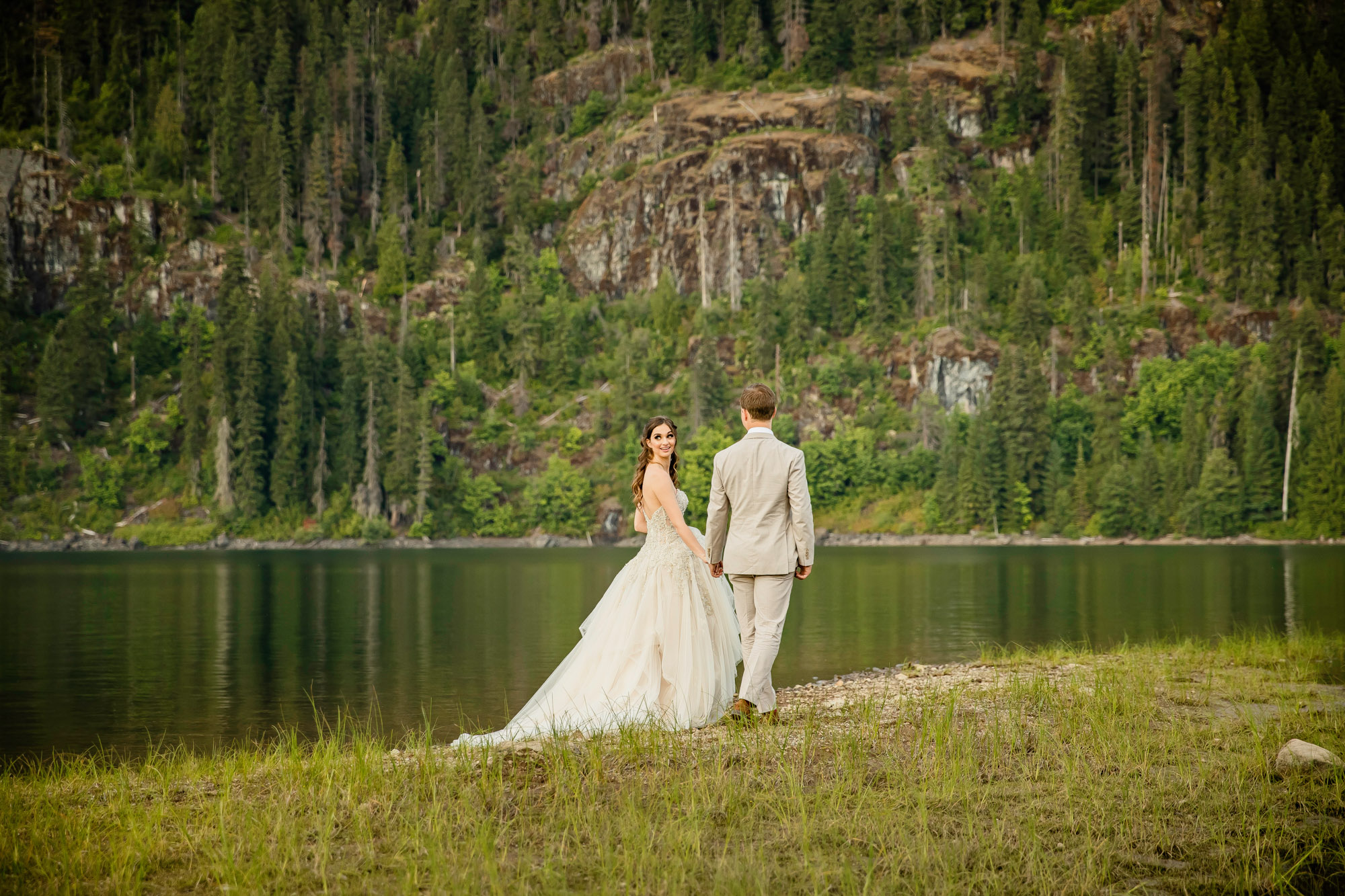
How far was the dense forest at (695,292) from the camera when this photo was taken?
104m

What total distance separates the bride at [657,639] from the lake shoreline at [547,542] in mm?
86437

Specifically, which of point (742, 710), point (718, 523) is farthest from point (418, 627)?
point (718, 523)

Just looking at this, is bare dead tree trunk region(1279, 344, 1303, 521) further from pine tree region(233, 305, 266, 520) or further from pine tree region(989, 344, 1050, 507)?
pine tree region(233, 305, 266, 520)

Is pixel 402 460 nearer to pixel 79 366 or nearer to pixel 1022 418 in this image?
pixel 79 366

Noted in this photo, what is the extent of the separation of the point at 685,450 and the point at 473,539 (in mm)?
22888

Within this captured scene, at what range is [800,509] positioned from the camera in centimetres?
Answer: 998

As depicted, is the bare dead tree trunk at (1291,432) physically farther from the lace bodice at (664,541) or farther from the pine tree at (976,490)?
the lace bodice at (664,541)

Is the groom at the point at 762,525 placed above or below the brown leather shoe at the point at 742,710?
above

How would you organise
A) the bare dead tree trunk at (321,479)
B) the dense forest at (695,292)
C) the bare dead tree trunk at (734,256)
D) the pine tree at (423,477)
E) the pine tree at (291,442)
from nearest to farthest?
the dense forest at (695,292) → the pine tree at (291,442) → the pine tree at (423,477) → the bare dead tree trunk at (321,479) → the bare dead tree trunk at (734,256)

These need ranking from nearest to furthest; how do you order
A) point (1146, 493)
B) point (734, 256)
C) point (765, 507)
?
point (765, 507)
point (1146, 493)
point (734, 256)

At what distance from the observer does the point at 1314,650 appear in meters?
18.3

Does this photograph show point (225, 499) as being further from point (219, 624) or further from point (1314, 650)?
point (1314, 650)

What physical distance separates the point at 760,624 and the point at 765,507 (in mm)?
1099

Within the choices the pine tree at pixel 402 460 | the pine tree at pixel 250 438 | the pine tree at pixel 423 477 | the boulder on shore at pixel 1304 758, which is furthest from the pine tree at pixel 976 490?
the boulder on shore at pixel 1304 758
